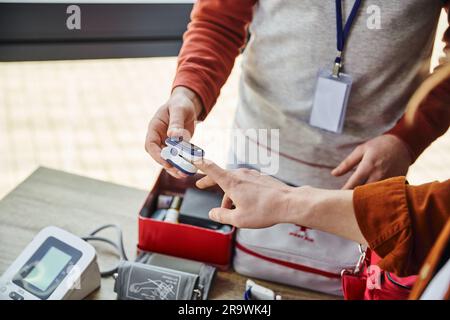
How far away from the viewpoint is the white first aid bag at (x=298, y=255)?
3.55ft

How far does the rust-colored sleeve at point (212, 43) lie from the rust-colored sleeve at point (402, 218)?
0.50m

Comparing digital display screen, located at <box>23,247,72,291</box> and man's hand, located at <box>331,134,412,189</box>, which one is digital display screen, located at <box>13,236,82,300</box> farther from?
man's hand, located at <box>331,134,412,189</box>

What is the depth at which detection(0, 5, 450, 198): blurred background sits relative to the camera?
1233 millimetres

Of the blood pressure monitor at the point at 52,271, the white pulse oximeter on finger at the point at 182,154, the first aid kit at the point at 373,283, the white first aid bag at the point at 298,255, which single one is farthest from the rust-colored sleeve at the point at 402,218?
the blood pressure monitor at the point at 52,271

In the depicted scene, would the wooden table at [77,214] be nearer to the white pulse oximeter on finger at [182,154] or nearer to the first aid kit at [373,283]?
the first aid kit at [373,283]

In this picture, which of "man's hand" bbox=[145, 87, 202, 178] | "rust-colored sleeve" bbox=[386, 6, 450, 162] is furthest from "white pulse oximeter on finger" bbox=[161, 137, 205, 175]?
"rust-colored sleeve" bbox=[386, 6, 450, 162]

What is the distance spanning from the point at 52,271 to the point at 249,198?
19.8 inches

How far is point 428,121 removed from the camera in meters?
1.10

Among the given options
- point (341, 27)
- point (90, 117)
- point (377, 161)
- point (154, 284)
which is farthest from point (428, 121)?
point (90, 117)

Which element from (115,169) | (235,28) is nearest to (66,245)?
(115,169)

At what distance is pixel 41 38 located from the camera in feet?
3.88

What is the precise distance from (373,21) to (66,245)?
818 millimetres

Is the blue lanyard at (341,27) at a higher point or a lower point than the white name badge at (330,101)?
higher

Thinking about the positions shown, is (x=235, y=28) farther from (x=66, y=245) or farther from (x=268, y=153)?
(x=66, y=245)
